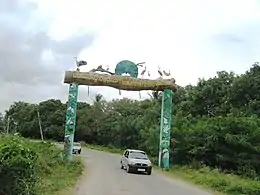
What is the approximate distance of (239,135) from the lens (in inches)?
1236

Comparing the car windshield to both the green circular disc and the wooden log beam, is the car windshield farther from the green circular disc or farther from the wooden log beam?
the green circular disc

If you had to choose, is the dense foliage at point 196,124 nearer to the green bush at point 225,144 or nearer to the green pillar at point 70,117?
the green bush at point 225,144

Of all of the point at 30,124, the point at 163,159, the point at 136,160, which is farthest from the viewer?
the point at 30,124

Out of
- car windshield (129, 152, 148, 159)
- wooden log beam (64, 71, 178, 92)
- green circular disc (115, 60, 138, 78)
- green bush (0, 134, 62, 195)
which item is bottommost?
green bush (0, 134, 62, 195)

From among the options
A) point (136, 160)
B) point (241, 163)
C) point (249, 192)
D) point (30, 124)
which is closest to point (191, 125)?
point (241, 163)

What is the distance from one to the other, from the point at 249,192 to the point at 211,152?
1403 centimetres

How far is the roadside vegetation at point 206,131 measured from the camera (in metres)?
30.3

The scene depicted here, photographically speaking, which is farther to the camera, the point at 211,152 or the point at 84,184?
the point at 211,152

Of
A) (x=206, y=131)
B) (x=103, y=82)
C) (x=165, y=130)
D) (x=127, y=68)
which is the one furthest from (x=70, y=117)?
(x=206, y=131)

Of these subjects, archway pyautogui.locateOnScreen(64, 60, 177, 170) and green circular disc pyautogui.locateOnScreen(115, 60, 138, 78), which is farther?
green circular disc pyautogui.locateOnScreen(115, 60, 138, 78)

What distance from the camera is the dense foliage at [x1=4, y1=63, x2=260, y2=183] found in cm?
3188

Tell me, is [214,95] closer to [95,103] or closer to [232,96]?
[232,96]

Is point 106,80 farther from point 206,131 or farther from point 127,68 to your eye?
point 206,131

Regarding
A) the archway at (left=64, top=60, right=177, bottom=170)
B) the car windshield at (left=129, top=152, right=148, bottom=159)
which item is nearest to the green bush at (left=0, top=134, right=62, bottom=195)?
the car windshield at (left=129, top=152, right=148, bottom=159)
